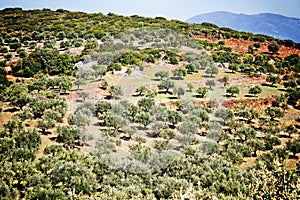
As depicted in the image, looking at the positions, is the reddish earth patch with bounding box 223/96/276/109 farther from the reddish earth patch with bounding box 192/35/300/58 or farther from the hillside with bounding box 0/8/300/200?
the reddish earth patch with bounding box 192/35/300/58

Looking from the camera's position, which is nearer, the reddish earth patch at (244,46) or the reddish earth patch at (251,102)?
the reddish earth patch at (251,102)

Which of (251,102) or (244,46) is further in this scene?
(244,46)

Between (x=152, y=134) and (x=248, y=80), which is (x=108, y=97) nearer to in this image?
(x=152, y=134)

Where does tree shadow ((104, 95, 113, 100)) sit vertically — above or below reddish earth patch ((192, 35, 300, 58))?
below

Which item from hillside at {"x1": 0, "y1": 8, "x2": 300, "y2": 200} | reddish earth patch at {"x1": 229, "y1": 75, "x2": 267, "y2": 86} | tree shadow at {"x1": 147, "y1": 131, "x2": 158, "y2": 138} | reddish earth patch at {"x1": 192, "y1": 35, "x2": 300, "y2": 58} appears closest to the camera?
hillside at {"x1": 0, "y1": 8, "x2": 300, "y2": 200}

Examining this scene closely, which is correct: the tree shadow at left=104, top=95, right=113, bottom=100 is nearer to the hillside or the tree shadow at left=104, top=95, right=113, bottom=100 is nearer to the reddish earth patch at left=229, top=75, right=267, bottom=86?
the hillside

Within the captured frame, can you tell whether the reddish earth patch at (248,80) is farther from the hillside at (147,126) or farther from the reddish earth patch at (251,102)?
the reddish earth patch at (251,102)

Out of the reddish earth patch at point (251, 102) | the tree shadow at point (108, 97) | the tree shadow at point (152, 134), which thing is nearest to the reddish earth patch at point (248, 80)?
the reddish earth patch at point (251, 102)

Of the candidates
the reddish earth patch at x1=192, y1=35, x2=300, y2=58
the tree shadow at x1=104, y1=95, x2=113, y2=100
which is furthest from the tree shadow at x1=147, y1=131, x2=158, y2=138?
the reddish earth patch at x1=192, y1=35, x2=300, y2=58

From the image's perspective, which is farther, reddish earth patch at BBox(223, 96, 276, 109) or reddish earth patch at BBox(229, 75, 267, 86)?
reddish earth patch at BBox(229, 75, 267, 86)

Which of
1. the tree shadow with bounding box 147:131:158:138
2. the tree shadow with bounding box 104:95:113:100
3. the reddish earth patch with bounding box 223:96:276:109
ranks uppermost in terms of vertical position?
the tree shadow with bounding box 104:95:113:100

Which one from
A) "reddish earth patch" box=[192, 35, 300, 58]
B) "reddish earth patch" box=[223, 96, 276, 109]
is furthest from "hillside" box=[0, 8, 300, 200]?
"reddish earth patch" box=[192, 35, 300, 58]

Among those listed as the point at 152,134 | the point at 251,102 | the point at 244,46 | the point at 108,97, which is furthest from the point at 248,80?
the point at 244,46

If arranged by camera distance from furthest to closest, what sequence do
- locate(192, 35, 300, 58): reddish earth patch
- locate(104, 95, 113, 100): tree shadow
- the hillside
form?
locate(192, 35, 300, 58): reddish earth patch → locate(104, 95, 113, 100): tree shadow → the hillside
